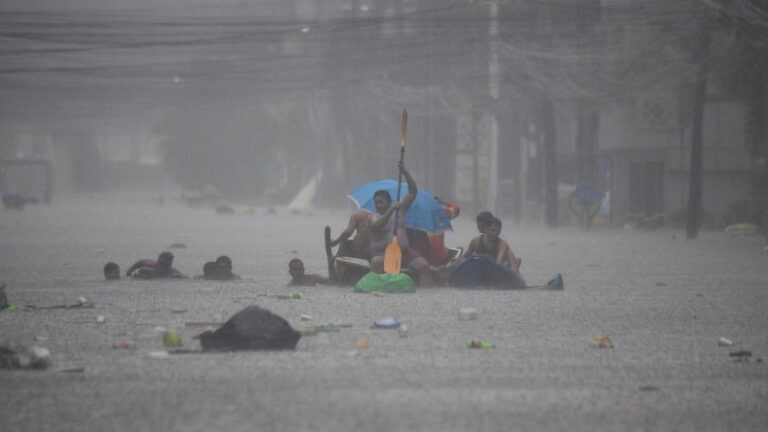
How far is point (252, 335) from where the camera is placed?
939 centimetres

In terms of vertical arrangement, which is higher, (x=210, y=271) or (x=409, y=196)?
(x=409, y=196)

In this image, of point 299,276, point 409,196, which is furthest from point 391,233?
point 299,276

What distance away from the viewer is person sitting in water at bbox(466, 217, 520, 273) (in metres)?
15.4

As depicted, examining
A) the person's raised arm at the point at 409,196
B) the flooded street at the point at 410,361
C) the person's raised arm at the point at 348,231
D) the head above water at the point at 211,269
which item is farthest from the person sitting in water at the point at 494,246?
the head above water at the point at 211,269

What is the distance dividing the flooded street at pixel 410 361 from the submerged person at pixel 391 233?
59cm

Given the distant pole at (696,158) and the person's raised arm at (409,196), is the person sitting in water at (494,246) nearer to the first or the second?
the person's raised arm at (409,196)

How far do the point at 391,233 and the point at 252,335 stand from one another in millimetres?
6083

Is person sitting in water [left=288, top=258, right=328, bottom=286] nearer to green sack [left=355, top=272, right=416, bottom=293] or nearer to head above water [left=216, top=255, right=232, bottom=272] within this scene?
green sack [left=355, top=272, right=416, bottom=293]

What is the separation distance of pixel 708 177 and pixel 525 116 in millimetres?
9338

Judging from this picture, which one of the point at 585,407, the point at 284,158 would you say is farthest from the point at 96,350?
the point at 284,158

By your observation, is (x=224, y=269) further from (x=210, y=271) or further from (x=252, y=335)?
(x=252, y=335)

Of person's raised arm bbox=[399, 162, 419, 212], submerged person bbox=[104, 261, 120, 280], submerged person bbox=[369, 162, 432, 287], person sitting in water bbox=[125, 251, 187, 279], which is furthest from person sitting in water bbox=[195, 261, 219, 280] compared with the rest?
person's raised arm bbox=[399, 162, 419, 212]

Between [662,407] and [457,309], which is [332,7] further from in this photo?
[662,407]

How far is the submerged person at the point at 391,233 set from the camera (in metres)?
15.2
